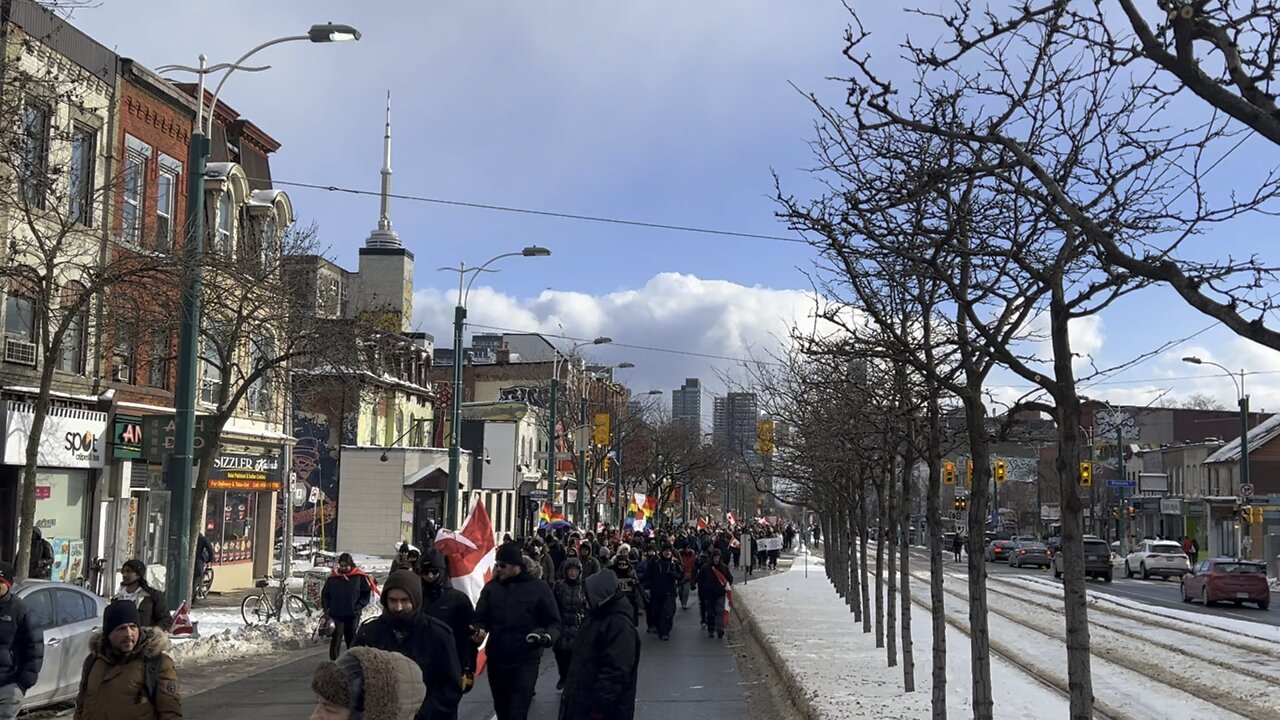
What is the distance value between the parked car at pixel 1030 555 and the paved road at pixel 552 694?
44.6 meters

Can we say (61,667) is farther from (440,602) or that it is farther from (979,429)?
(979,429)

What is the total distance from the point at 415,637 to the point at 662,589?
16.5 meters

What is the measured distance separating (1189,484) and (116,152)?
69.7m

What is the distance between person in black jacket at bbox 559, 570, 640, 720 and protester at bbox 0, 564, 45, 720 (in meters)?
3.78

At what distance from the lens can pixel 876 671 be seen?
16.4m

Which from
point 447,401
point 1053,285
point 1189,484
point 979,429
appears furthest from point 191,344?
point 1189,484

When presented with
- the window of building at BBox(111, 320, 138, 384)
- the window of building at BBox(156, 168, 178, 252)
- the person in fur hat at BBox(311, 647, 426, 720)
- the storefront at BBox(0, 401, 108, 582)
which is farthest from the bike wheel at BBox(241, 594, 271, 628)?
the person in fur hat at BBox(311, 647, 426, 720)

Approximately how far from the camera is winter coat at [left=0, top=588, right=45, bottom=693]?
8.91 metres

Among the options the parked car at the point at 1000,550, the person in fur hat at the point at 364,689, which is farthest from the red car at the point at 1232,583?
Result: the person in fur hat at the point at 364,689

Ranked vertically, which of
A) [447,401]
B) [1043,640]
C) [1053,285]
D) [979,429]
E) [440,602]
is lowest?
[1043,640]

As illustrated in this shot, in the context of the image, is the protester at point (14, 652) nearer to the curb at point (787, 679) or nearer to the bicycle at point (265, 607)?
the curb at point (787, 679)

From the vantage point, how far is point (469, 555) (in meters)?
15.1

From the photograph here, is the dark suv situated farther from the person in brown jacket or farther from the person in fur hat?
the person in fur hat

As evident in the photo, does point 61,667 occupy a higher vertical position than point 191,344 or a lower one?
lower
